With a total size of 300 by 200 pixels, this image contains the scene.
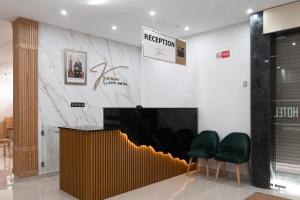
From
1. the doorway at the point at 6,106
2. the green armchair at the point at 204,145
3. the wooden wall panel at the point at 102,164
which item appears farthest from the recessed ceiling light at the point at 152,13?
the doorway at the point at 6,106

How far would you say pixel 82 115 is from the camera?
602cm

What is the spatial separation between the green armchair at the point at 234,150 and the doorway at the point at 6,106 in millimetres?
4258

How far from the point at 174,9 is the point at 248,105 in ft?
8.23

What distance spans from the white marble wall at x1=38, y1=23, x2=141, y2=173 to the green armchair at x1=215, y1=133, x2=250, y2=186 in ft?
10.2

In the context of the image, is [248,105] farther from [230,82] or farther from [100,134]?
[100,134]

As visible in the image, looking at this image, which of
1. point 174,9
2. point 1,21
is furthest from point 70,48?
point 174,9

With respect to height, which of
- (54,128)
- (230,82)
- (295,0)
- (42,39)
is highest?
(295,0)

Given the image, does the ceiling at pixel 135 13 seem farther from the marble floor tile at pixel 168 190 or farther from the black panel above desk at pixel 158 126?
the marble floor tile at pixel 168 190

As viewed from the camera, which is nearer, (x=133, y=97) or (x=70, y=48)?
(x=70, y=48)

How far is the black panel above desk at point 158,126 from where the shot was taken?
4266mm

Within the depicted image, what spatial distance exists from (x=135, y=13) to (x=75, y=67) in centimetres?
209

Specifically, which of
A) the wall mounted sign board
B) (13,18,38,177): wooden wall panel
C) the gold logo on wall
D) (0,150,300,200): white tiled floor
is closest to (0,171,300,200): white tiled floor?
(0,150,300,200): white tiled floor

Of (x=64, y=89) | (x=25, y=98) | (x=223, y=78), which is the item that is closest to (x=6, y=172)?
(x=25, y=98)

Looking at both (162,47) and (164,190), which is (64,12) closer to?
(162,47)
